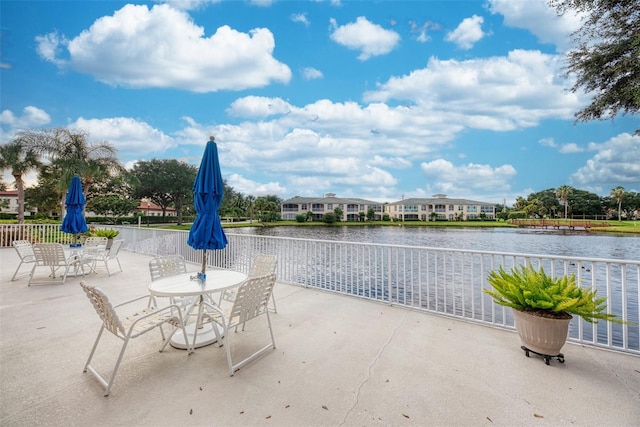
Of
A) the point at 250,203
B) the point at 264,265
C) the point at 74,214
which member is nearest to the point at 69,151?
the point at 74,214

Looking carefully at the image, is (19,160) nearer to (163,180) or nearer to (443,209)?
(163,180)

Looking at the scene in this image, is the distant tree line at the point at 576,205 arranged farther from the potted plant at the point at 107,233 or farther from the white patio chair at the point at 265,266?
the potted plant at the point at 107,233

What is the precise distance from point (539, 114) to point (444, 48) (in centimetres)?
1334

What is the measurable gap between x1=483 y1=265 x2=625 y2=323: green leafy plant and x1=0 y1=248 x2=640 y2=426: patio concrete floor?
510 mm

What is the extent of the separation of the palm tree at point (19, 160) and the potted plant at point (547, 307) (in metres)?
20.9

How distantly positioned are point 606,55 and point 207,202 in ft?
24.7

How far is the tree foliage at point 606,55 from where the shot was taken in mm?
4539

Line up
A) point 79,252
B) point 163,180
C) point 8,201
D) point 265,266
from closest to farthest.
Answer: point 265,266 → point 79,252 → point 163,180 → point 8,201

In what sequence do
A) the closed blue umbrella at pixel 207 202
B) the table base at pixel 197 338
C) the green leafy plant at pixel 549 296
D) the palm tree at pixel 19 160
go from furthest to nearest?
the palm tree at pixel 19 160
the closed blue umbrella at pixel 207 202
the table base at pixel 197 338
the green leafy plant at pixel 549 296

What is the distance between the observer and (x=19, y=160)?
14.5 metres

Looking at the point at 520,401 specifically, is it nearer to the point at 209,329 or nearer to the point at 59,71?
the point at 209,329

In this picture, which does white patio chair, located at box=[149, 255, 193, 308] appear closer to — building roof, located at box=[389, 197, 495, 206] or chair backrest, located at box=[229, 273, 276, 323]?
chair backrest, located at box=[229, 273, 276, 323]

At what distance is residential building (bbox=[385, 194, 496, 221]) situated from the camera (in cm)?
6500

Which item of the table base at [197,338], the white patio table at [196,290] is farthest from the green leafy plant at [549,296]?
the table base at [197,338]
